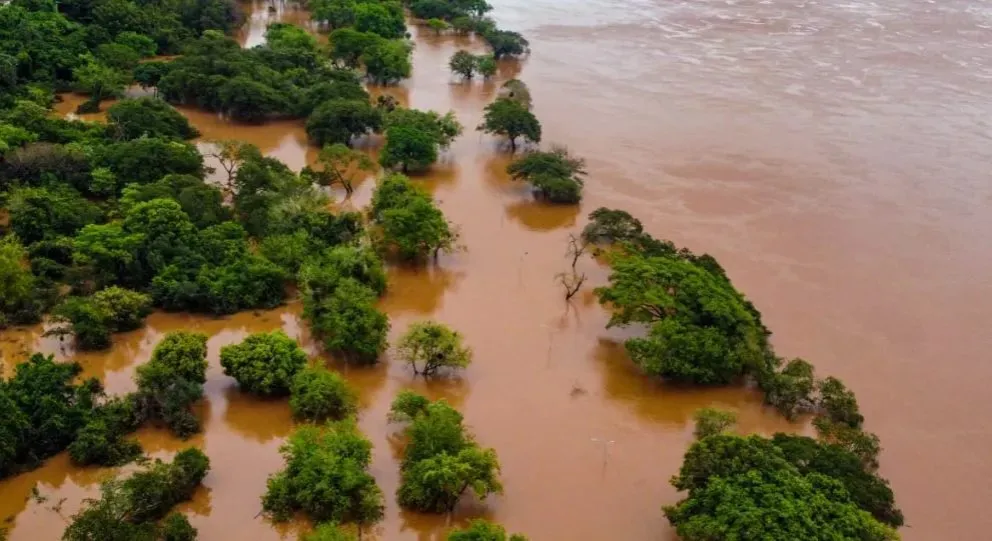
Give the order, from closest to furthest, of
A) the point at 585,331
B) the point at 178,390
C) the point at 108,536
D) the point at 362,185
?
the point at 108,536 → the point at 178,390 → the point at 585,331 → the point at 362,185

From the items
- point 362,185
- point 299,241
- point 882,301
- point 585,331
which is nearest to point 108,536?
point 299,241

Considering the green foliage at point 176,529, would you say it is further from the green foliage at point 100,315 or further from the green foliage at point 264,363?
the green foliage at point 100,315

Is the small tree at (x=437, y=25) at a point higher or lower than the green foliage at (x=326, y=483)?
higher

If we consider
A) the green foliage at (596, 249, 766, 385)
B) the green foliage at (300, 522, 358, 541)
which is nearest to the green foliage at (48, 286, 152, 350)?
the green foliage at (300, 522, 358, 541)

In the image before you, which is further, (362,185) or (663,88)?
(663,88)

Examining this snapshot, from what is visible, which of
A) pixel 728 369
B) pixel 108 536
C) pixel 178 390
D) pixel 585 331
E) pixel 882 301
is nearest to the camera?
pixel 108 536

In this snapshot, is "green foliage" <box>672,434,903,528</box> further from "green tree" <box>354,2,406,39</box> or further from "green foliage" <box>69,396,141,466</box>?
"green tree" <box>354,2,406,39</box>

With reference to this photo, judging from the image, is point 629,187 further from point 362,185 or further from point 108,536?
point 108,536

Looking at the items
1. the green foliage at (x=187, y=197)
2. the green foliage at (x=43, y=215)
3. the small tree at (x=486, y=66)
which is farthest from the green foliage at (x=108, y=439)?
the small tree at (x=486, y=66)
